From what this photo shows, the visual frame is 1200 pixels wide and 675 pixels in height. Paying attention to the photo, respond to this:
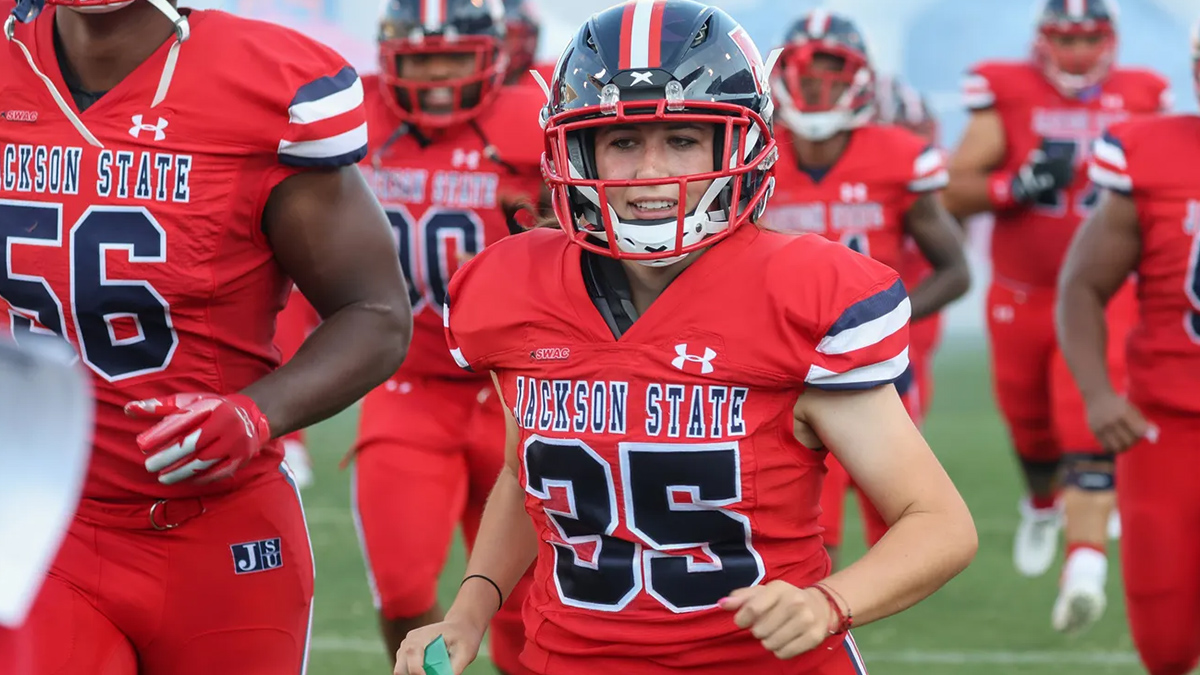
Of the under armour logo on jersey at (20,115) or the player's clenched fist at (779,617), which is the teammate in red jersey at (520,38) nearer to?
the under armour logo on jersey at (20,115)

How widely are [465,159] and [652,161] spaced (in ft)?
7.25

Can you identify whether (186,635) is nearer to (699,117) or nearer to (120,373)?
(120,373)

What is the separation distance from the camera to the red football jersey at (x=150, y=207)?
2.82 meters

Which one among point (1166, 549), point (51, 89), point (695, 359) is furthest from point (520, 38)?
point (695, 359)

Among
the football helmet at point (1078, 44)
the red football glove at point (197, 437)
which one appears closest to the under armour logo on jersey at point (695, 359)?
the red football glove at point (197, 437)

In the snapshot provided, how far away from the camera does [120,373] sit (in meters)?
2.85

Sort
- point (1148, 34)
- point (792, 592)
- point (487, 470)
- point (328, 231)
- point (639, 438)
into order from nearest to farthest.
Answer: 1. point (792, 592)
2. point (639, 438)
3. point (328, 231)
4. point (487, 470)
5. point (1148, 34)

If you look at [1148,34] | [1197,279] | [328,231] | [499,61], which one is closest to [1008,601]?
[1197,279]

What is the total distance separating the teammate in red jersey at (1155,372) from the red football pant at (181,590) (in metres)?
2.25

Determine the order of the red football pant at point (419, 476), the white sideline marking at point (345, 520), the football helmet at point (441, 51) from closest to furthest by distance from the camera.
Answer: the red football pant at point (419, 476) → the football helmet at point (441, 51) → the white sideline marking at point (345, 520)

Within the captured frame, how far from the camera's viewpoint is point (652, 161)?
261 centimetres

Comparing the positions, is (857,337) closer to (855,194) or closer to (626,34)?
(626,34)

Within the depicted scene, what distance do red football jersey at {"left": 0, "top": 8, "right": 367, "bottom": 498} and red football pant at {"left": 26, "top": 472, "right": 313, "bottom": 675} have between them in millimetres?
53

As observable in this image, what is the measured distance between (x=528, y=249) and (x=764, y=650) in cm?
70
